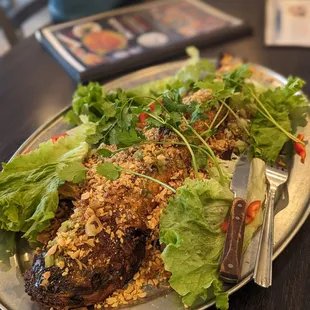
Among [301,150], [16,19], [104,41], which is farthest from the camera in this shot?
[16,19]

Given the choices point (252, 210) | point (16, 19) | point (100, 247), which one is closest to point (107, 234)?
point (100, 247)

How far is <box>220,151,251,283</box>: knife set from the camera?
3.34 ft

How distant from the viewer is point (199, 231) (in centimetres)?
109

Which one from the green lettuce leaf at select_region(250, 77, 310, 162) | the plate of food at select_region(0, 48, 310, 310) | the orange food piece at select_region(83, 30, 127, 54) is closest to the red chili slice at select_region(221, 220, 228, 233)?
the plate of food at select_region(0, 48, 310, 310)

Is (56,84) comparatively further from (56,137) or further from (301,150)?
(301,150)

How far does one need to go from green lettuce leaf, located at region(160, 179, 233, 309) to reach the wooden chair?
5.49 feet

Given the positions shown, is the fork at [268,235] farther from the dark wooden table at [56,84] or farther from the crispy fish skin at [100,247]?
the crispy fish skin at [100,247]

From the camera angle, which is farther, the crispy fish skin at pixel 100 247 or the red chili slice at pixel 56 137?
the red chili slice at pixel 56 137

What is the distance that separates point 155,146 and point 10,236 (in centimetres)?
47

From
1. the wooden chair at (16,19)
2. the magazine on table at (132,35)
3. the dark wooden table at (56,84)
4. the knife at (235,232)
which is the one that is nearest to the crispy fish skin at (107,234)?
the knife at (235,232)

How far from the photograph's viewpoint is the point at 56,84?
1936mm

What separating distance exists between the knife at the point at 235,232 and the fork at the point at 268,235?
0.17 ft

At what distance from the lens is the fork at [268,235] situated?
1024mm

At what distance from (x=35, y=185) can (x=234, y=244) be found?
1.85 feet
